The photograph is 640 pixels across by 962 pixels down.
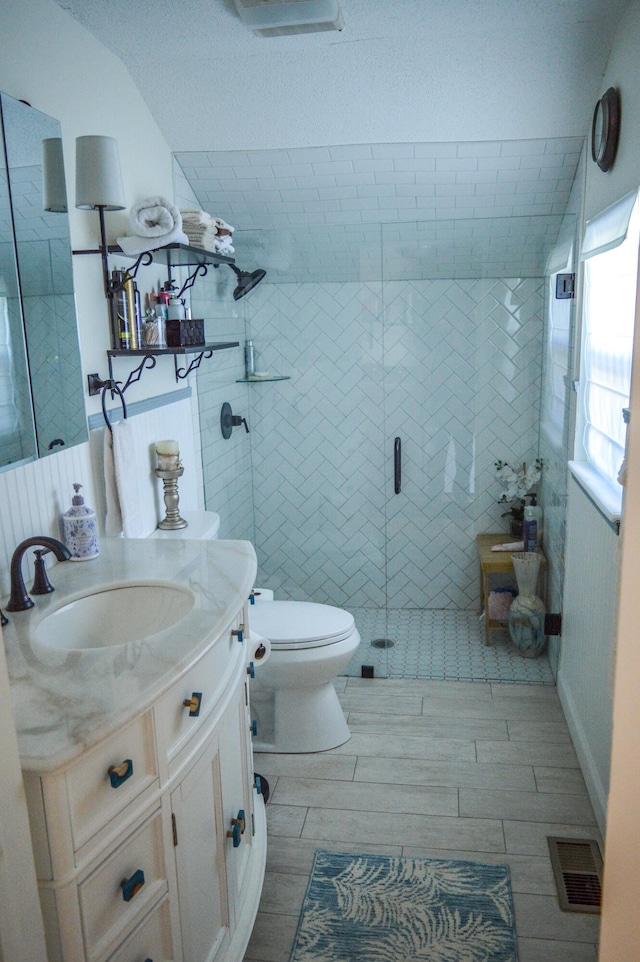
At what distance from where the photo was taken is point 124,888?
4.42ft

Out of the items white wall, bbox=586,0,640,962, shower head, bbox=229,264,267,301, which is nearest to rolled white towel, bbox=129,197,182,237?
shower head, bbox=229,264,267,301

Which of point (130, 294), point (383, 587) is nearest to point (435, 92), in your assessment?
point (130, 294)

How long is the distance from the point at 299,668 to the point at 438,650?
1.07m

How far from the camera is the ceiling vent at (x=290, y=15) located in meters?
2.20

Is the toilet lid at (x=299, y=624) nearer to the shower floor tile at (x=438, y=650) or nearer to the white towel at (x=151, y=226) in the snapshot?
the shower floor tile at (x=438, y=650)

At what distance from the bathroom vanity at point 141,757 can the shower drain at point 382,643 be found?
1585 mm

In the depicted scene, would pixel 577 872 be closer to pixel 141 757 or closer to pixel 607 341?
pixel 141 757

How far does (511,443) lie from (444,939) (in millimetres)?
2247

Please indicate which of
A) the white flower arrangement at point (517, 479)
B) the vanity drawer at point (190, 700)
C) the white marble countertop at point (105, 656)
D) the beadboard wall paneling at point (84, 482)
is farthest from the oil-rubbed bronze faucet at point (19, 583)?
the white flower arrangement at point (517, 479)

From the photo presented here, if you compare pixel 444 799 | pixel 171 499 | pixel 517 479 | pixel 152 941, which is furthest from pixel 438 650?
pixel 152 941

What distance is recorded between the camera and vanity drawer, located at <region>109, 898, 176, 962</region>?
4.53 feet

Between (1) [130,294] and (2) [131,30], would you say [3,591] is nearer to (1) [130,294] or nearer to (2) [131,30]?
(1) [130,294]

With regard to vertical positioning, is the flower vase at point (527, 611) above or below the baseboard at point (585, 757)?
above

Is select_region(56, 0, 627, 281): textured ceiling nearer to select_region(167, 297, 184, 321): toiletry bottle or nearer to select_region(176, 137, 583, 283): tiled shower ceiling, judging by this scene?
select_region(176, 137, 583, 283): tiled shower ceiling
